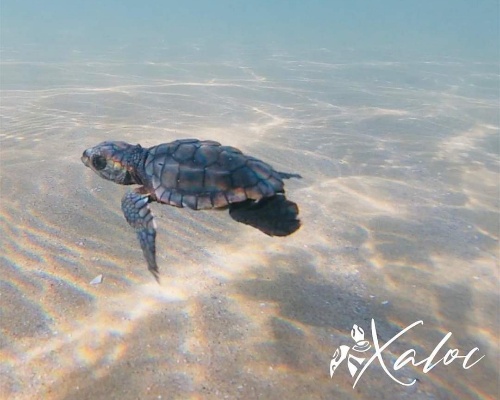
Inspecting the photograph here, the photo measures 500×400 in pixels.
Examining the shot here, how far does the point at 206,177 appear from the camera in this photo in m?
3.61

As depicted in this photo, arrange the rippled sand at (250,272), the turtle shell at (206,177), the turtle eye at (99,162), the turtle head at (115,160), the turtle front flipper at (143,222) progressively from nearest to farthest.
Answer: the rippled sand at (250,272) < the turtle front flipper at (143,222) < the turtle shell at (206,177) < the turtle head at (115,160) < the turtle eye at (99,162)

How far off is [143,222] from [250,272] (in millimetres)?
1126

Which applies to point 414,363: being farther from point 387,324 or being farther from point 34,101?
point 34,101

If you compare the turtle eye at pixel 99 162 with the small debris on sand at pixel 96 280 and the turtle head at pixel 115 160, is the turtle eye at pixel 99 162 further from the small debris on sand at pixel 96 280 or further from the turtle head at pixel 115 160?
the small debris on sand at pixel 96 280

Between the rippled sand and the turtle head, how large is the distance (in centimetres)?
42

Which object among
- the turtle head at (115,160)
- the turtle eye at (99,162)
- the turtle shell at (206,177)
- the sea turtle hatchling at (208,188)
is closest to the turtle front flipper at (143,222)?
the sea turtle hatchling at (208,188)

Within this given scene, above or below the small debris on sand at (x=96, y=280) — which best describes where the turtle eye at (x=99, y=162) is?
above

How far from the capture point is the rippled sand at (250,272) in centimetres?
245

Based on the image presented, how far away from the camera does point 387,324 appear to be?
3.02 metres

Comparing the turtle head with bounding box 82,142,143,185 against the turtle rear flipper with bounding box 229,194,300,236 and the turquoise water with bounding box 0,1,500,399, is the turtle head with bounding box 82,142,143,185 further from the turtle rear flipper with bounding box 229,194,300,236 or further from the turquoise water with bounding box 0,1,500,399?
the turtle rear flipper with bounding box 229,194,300,236

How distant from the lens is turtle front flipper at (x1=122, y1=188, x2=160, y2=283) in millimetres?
3082

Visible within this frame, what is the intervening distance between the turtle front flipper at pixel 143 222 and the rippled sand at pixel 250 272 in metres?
0.30

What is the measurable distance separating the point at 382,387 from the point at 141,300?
194cm

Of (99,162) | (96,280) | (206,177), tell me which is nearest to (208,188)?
(206,177)
